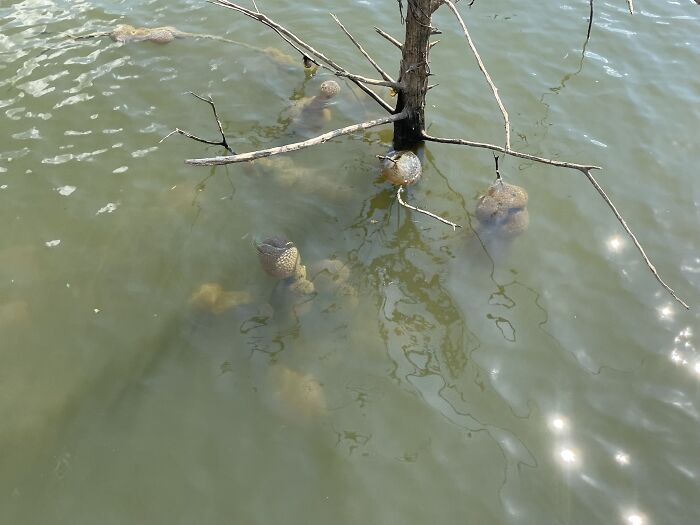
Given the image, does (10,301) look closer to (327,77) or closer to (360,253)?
(360,253)

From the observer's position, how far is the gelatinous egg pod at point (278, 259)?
403 cm

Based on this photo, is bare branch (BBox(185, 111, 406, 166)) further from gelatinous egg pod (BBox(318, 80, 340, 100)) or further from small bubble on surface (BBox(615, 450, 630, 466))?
small bubble on surface (BBox(615, 450, 630, 466))

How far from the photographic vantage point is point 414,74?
4.46m

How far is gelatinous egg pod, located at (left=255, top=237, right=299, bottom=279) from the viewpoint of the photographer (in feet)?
13.2

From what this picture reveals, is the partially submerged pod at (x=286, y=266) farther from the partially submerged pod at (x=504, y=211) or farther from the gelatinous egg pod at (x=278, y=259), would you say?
the partially submerged pod at (x=504, y=211)

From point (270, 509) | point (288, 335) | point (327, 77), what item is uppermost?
point (327, 77)

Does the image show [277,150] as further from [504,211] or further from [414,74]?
[504,211]

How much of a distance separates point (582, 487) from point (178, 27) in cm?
659

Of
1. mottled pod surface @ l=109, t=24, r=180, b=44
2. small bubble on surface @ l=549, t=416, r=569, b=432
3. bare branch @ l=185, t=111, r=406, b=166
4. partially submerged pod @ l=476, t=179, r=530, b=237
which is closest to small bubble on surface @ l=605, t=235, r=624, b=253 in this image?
partially submerged pod @ l=476, t=179, r=530, b=237

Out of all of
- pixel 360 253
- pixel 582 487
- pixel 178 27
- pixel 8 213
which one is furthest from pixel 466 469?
pixel 178 27

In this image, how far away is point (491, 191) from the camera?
4660 mm

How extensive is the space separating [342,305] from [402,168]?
5.15 ft

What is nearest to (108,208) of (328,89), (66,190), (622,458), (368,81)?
(66,190)

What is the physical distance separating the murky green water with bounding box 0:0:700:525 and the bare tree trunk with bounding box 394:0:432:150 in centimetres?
43
